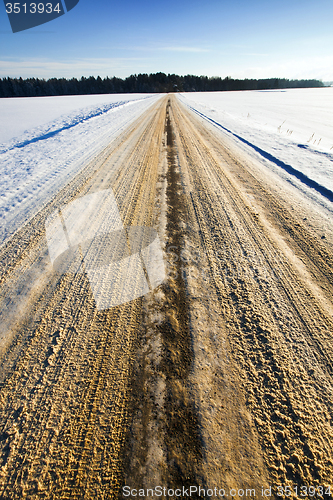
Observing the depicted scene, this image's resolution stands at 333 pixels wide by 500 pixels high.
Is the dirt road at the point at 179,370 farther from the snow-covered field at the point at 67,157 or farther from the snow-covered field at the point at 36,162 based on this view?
the snow-covered field at the point at 67,157

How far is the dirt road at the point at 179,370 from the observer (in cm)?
136

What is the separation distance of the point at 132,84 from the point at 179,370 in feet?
291

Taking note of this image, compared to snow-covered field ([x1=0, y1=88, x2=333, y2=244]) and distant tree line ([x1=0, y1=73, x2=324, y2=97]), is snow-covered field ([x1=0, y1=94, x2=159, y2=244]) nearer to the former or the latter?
snow-covered field ([x1=0, y1=88, x2=333, y2=244])

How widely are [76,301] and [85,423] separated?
117 cm

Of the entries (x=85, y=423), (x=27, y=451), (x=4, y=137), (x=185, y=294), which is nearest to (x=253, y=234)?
(x=185, y=294)

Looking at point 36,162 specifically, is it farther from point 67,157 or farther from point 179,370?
point 179,370

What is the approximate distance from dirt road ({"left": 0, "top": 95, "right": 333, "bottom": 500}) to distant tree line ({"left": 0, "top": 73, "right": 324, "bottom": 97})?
253 feet

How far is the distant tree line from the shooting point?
5800cm

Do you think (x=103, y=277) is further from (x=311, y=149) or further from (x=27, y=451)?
(x=311, y=149)

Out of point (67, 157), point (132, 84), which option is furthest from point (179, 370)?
point (132, 84)

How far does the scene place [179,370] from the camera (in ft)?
5.90

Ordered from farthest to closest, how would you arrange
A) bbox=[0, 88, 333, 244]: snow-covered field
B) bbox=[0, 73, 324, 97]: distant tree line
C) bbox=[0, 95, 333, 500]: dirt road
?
bbox=[0, 73, 324, 97]: distant tree line, bbox=[0, 88, 333, 244]: snow-covered field, bbox=[0, 95, 333, 500]: dirt road

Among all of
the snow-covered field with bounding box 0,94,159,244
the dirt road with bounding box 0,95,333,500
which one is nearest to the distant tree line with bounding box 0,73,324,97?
the snow-covered field with bounding box 0,94,159,244

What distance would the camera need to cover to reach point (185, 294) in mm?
2420
